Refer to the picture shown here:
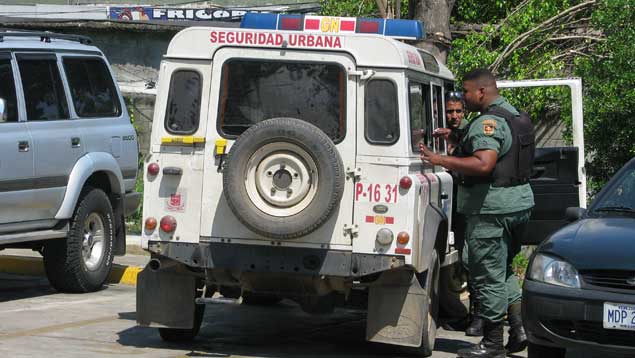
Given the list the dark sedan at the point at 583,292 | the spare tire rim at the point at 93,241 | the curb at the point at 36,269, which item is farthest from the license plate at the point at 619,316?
the curb at the point at 36,269

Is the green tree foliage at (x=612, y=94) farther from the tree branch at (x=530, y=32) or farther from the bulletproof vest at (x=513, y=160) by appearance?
the bulletproof vest at (x=513, y=160)

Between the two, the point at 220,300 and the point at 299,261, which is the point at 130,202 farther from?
the point at 299,261

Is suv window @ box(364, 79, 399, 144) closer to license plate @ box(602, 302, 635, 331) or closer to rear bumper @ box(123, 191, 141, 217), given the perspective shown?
license plate @ box(602, 302, 635, 331)

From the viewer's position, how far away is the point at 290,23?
8.48 m

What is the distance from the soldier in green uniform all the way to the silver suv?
3802 mm

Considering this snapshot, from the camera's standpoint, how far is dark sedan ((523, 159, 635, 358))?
677 centimetres

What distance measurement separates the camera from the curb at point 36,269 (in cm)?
1179

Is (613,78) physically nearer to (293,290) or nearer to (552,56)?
(552,56)

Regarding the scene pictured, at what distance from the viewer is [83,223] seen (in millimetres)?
10719

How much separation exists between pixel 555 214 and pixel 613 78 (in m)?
3.69

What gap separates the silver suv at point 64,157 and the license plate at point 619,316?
17.1 ft

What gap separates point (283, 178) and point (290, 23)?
1.54 metres

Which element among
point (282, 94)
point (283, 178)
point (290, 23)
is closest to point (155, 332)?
point (283, 178)

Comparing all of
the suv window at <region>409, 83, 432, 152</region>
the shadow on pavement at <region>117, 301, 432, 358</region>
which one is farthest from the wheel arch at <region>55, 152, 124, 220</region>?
the suv window at <region>409, 83, 432, 152</region>
